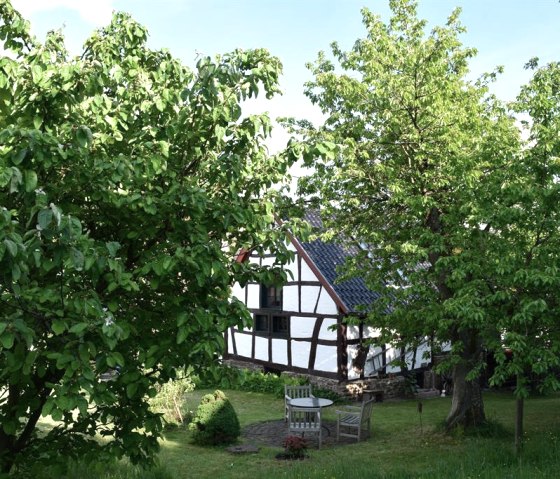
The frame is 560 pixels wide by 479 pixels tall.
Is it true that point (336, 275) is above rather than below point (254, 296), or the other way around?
above

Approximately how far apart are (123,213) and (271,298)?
17.2m

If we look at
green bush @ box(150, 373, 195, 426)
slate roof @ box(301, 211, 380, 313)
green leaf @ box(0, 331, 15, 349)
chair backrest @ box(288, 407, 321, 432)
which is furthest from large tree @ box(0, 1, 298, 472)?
slate roof @ box(301, 211, 380, 313)

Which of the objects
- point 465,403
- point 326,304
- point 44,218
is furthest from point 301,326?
point 44,218

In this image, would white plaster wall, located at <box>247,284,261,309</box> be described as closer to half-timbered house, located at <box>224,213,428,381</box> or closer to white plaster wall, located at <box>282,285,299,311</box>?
half-timbered house, located at <box>224,213,428,381</box>

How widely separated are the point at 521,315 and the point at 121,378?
20.7 ft

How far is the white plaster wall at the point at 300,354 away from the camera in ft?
66.4

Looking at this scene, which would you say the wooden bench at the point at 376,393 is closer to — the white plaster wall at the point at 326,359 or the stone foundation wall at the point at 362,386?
the stone foundation wall at the point at 362,386

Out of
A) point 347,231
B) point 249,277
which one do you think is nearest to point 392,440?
point 347,231

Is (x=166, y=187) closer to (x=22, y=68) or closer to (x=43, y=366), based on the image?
(x=22, y=68)

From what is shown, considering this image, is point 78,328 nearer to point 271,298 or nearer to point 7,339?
point 7,339

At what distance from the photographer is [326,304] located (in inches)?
773

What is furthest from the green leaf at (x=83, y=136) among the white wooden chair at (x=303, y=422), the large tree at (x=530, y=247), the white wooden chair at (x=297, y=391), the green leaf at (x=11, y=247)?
the white wooden chair at (x=297, y=391)

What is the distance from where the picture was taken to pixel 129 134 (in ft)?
17.5

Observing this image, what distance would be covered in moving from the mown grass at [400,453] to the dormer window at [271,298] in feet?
11.8
